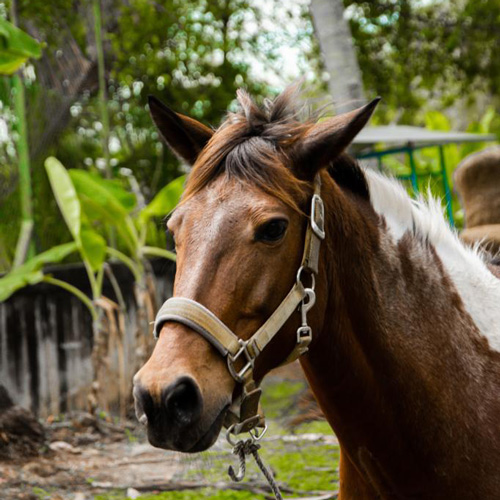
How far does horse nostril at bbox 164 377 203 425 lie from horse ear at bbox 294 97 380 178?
2.74 feet

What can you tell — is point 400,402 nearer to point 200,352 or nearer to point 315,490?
point 200,352

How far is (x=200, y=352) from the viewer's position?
1939 millimetres

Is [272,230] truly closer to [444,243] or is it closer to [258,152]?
[258,152]

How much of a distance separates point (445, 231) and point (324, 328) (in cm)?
69

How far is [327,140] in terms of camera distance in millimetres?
2234

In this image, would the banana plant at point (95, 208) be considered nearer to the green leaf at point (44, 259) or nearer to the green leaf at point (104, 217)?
the green leaf at point (104, 217)

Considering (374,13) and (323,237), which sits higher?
(374,13)

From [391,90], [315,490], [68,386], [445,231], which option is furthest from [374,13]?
[445,231]

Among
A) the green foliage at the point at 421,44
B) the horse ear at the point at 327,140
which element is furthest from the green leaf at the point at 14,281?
the green foliage at the point at 421,44

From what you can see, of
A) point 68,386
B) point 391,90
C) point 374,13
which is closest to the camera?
point 68,386

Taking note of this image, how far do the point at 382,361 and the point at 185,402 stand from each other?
781 millimetres

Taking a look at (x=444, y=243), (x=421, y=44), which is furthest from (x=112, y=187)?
(x=421, y=44)

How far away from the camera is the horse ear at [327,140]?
220 centimetres

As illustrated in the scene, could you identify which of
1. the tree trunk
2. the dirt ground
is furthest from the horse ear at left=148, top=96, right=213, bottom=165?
the tree trunk
